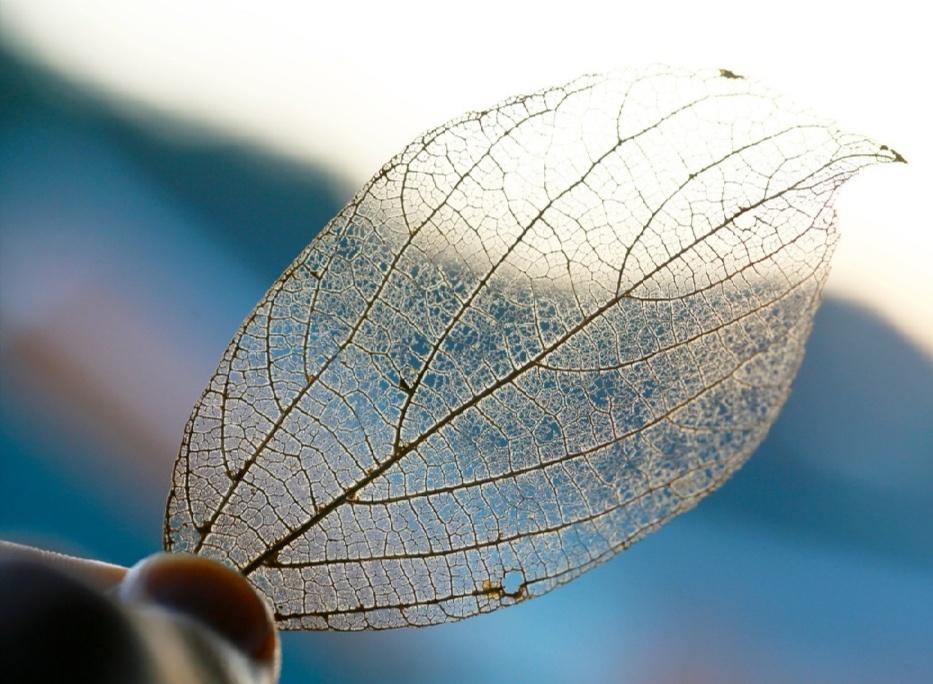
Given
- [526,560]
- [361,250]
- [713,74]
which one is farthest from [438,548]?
[713,74]

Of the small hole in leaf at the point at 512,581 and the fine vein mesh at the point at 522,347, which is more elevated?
the fine vein mesh at the point at 522,347

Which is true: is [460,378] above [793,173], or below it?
below

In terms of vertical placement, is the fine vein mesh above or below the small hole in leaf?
above

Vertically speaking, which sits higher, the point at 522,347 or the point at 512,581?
the point at 522,347

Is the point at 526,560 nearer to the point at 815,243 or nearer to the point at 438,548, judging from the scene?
the point at 438,548
